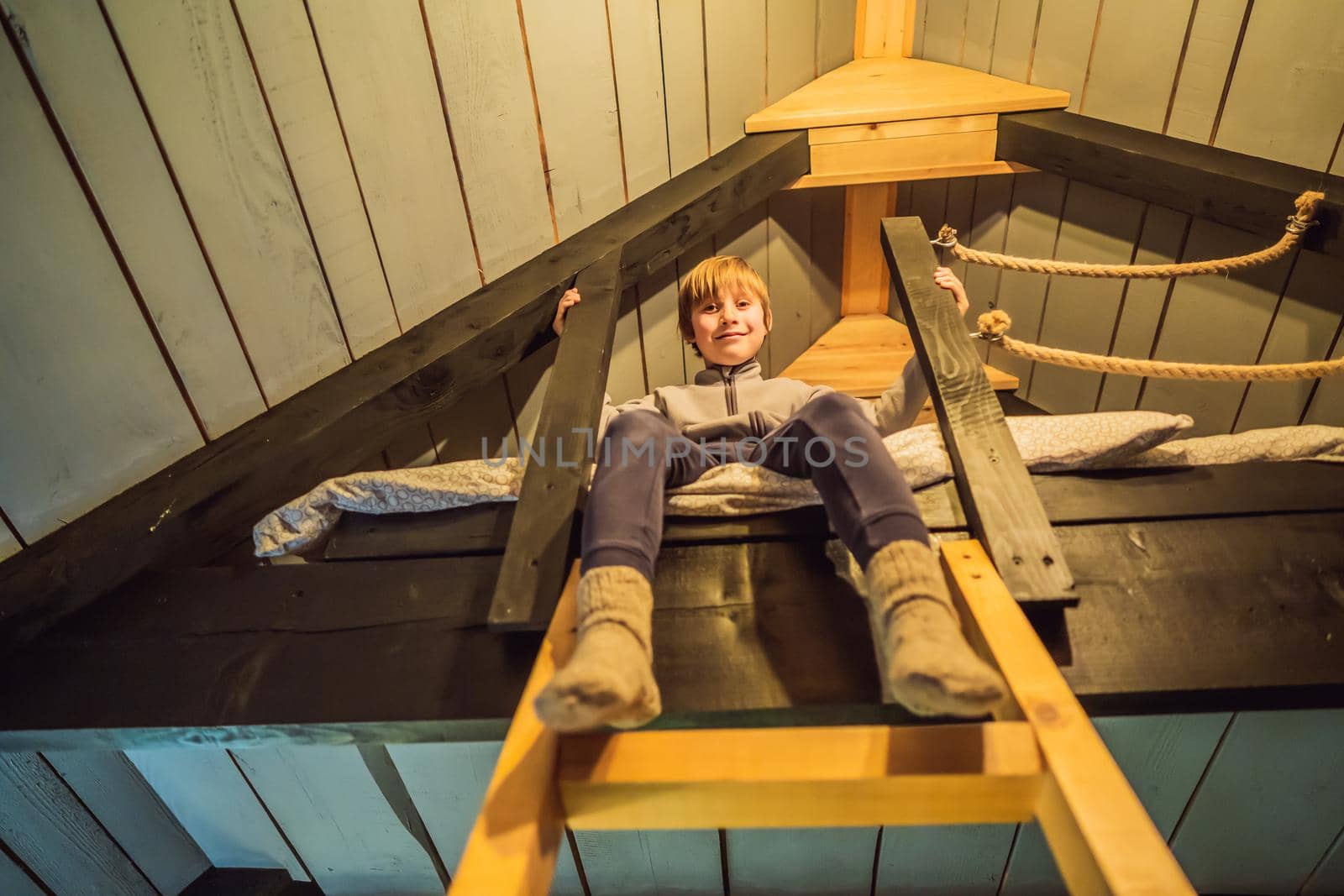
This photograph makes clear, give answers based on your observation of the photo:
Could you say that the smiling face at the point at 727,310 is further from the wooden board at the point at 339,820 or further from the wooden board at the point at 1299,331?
the wooden board at the point at 1299,331

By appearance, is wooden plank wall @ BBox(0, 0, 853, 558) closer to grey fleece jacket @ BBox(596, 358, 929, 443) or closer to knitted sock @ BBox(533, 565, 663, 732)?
grey fleece jacket @ BBox(596, 358, 929, 443)

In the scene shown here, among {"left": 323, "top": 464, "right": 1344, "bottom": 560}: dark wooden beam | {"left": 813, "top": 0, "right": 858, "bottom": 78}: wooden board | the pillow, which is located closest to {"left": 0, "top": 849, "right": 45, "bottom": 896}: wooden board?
{"left": 323, "top": 464, "right": 1344, "bottom": 560}: dark wooden beam

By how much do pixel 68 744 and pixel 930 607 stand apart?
102cm

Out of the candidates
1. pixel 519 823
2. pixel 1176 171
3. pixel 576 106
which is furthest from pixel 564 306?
pixel 1176 171

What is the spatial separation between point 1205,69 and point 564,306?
1.50 m

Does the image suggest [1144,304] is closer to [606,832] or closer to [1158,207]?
[1158,207]

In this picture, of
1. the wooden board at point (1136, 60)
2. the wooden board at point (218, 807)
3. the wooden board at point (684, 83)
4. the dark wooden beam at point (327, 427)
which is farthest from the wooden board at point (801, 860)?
the wooden board at point (1136, 60)

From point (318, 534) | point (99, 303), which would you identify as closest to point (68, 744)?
point (318, 534)

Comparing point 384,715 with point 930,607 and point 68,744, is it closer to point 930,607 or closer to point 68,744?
point 68,744

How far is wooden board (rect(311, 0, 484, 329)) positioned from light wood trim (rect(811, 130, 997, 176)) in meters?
1.10

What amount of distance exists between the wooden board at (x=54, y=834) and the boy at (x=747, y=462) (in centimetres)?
88

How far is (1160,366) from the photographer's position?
1.14 metres

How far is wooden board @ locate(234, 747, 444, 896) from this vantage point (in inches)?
43.4

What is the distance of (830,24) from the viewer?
221cm
